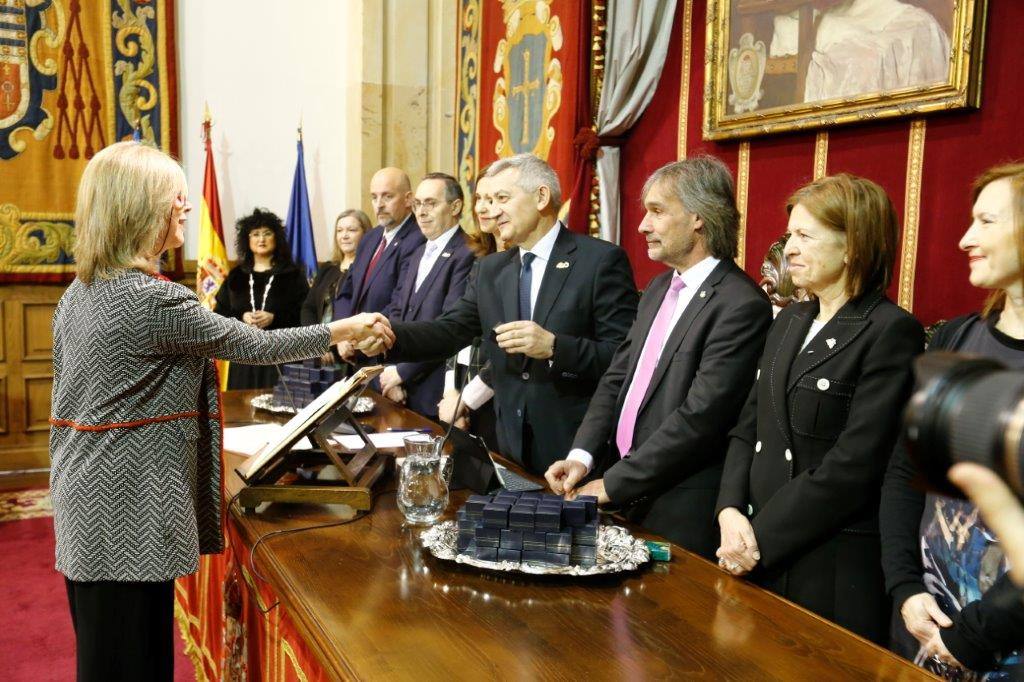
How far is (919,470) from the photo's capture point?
29.1 inches

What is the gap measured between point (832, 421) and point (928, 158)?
161cm

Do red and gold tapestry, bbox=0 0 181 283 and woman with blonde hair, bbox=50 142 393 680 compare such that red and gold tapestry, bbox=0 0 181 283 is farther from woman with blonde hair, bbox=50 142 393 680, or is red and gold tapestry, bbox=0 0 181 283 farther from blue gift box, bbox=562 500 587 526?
blue gift box, bbox=562 500 587 526

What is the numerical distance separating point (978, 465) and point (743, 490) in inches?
53.7

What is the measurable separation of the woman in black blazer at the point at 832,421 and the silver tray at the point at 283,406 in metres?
1.62

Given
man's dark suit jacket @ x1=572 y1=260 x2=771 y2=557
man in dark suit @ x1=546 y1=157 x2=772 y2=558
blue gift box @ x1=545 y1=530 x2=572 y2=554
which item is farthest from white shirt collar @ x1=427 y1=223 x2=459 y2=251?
blue gift box @ x1=545 y1=530 x2=572 y2=554

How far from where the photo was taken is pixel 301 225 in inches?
257

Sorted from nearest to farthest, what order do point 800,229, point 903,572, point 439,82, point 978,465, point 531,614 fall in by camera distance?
1. point 978,465
2. point 531,614
3. point 903,572
4. point 800,229
5. point 439,82

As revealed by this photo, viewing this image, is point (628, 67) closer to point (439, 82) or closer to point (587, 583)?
point (439, 82)

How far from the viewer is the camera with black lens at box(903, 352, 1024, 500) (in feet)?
2.15

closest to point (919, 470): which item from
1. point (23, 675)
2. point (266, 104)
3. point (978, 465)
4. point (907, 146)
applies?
point (978, 465)

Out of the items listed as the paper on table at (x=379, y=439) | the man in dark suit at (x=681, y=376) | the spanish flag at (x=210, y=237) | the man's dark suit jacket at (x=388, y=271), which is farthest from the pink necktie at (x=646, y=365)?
the spanish flag at (x=210, y=237)

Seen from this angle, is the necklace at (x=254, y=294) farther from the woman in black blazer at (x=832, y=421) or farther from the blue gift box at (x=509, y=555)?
the blue gift box at (x=509, y=555)

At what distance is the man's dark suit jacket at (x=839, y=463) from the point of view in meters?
1.80

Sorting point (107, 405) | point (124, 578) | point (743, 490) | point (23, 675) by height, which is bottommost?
point (23, 675)
